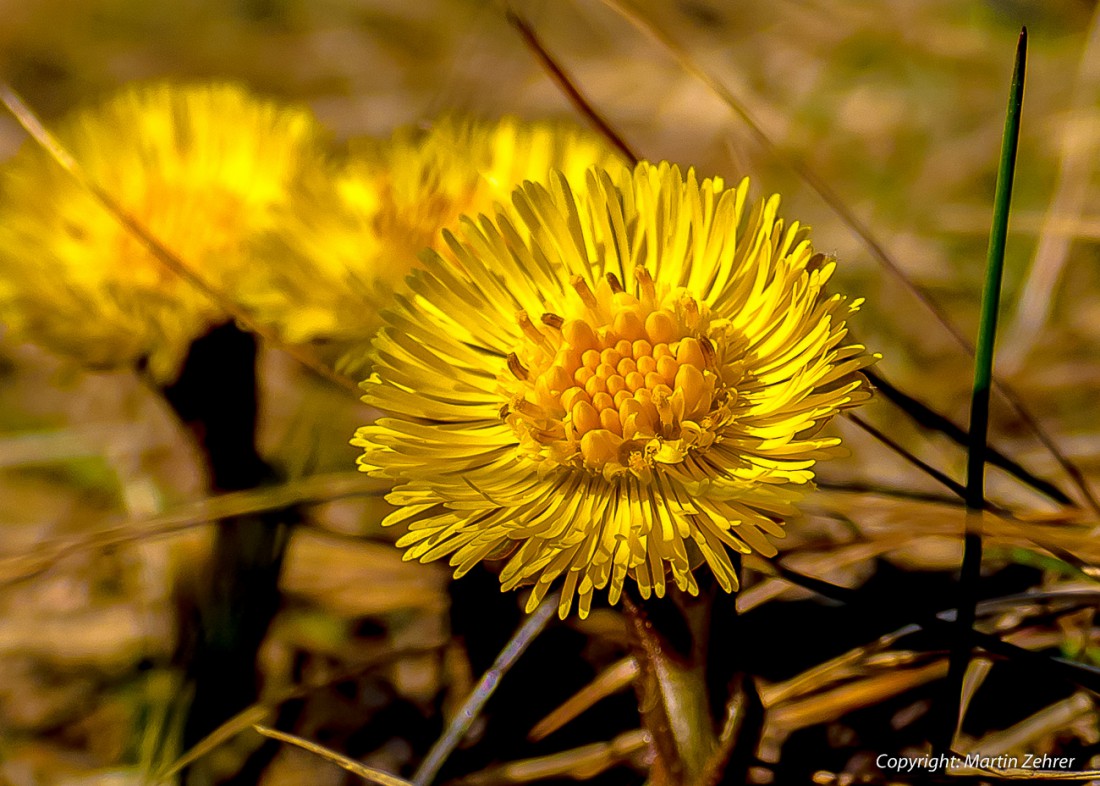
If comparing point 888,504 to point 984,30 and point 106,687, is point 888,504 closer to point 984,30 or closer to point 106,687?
point 106,687

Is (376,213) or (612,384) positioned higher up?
(376,213)

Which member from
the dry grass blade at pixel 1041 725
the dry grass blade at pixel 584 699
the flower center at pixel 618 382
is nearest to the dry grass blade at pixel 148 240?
the flower center at pixel 618 382

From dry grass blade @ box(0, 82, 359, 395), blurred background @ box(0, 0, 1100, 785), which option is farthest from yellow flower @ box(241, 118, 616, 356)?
blurred background @ box(0, 0, 1100, 785)

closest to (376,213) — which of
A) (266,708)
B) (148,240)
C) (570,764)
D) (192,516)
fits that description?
(148,240)

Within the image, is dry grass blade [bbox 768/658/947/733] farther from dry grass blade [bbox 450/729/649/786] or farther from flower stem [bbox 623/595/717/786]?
flower stem [bbox 623/595/717/786]

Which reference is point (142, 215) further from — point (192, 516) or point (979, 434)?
point (979, 434)

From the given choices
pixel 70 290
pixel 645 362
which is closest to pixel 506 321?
pixel 645 362
